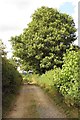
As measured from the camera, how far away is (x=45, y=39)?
148 feet

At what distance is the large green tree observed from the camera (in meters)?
44.9

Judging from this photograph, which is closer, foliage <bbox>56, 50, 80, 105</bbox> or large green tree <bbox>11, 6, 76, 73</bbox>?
foliage <bbox>56, 50, 80, 105</bbox>

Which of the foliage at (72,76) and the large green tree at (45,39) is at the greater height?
the large green tree at (45,39)

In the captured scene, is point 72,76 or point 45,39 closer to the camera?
point 72,76

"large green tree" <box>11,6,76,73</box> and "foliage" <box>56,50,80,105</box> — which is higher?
"large green tree" <box>11,6,76,73</box>

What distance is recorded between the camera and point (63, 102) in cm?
2061

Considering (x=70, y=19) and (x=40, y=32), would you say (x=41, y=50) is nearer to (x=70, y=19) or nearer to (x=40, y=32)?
(x=40, y=32)

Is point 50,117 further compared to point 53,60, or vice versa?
point 53,60

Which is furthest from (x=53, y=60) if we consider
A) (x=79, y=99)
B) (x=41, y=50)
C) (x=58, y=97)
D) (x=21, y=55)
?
(x=79, y=99)

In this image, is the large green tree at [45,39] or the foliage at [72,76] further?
the large green tree at [45,39]

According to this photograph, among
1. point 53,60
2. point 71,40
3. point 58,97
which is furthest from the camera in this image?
point 71,40

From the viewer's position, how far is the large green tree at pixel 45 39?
147 feet

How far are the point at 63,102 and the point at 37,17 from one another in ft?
97.9

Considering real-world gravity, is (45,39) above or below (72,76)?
above
